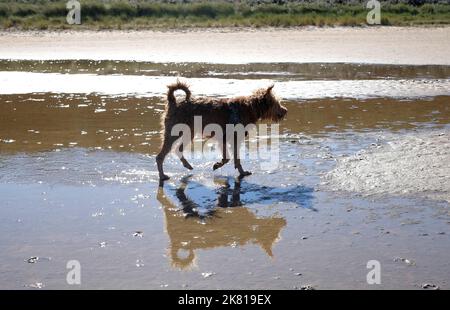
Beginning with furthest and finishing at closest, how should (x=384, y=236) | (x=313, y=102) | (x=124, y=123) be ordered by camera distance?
(x=313, y=102)
(x=124, y=123)
(x=384, y=236)

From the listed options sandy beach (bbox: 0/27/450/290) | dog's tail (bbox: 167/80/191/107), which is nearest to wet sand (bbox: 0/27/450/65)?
sandy beach (bbox: 0/27/450/290)

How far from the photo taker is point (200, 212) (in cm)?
684

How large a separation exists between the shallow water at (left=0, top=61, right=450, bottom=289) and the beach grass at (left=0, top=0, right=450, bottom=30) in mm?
19625

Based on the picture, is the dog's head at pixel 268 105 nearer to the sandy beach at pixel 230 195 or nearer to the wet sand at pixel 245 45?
Answer: the sandy beach at pixel 230 195

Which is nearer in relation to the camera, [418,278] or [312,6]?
[418,278]

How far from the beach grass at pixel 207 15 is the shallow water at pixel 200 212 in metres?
19.6

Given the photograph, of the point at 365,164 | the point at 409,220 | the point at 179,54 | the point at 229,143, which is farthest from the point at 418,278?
the point at 179,54

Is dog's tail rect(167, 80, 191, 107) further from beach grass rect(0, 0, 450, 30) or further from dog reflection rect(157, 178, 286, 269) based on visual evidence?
beach grass rect(0, 0, 450, 30)

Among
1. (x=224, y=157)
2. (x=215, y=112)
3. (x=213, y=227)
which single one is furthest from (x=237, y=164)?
(x=213, y=227)

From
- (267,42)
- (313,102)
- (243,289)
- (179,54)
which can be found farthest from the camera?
(267,42)

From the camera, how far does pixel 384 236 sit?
235 inches

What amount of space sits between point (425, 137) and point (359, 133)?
3.54ft

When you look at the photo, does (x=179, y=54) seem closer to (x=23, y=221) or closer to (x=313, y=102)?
(x=313, y=102)

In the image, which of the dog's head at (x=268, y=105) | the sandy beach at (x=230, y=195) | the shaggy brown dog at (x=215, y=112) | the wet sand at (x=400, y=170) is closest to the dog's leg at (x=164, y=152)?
the shaggy brown dog at (x=215, y=112)
